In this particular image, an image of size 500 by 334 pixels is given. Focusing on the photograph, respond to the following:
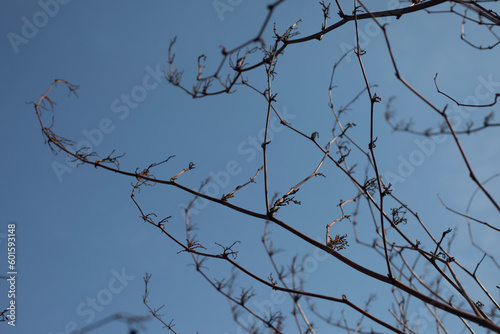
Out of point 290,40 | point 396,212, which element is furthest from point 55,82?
point 396,212

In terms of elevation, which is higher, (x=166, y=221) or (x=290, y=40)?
(x=290, y=40)

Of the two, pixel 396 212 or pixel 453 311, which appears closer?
pixel 453 311

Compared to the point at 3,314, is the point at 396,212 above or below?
above

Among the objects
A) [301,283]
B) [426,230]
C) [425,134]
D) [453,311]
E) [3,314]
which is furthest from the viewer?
[301,283]

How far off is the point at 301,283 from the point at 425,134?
2164 mm

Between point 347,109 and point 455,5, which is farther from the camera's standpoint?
point 347,109

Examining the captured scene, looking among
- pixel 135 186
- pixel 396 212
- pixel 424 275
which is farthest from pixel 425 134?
pixel 424 275

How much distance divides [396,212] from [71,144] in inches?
91.1

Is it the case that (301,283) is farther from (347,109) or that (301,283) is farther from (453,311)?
(453,311)

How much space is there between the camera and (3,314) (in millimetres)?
3342

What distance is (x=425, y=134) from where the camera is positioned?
8.54 feet

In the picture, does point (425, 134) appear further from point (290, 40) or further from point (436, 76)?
point (290, 40)

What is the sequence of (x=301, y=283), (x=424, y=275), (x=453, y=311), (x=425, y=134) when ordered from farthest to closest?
(x=424, y=275)
(x=301, y=283)
(x=425, y=134)
(x=453, y=311)

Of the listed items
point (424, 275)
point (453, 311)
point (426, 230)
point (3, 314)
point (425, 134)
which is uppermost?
point (424, 275)
